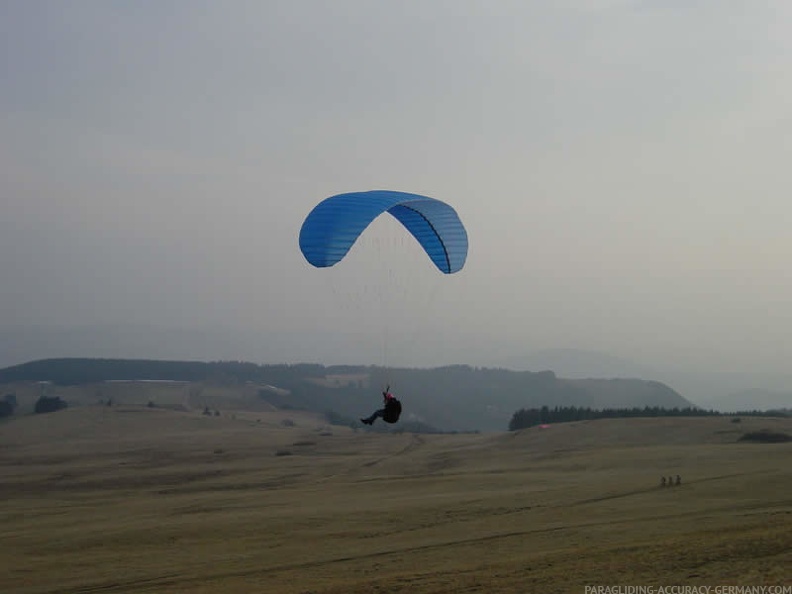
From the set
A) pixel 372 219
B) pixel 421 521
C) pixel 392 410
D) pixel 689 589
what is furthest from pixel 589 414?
pixel 689 589

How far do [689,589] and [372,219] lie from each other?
11607mm

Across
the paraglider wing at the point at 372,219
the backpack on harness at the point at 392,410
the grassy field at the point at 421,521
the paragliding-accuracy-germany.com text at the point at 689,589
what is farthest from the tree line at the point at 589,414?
the paragliding-accuracy-germany.com text at the point at 689,589

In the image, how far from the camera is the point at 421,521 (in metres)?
30.7

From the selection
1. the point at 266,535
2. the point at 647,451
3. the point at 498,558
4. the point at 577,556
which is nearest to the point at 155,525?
the point at 266,535

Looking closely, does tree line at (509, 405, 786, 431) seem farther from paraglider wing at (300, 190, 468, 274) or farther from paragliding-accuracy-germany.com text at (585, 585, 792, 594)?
paragliding-accuracy-germany.com text at (585, 585, 792, 594)

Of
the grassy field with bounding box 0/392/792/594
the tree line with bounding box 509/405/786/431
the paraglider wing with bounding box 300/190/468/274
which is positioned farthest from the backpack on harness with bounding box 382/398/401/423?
the tree line with bounding box 509/405/786/431

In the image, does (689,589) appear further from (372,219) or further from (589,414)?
(589,414)

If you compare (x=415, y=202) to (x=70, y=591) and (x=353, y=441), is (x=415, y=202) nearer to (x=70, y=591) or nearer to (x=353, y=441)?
(x=70, y=591)

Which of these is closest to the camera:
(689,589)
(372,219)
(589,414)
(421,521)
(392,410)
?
(689,589)

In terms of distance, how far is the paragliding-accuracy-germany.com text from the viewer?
607 inches

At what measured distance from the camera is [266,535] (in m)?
29.8

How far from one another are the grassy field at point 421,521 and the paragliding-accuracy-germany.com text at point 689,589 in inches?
14.6

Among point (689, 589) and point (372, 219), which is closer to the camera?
point (689, 589)

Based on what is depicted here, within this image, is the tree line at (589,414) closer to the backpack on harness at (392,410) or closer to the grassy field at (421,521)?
the grassy field at (421,521)
